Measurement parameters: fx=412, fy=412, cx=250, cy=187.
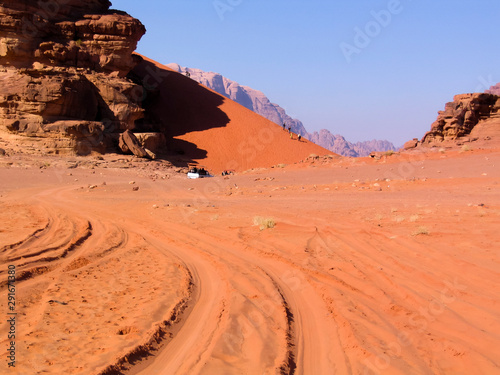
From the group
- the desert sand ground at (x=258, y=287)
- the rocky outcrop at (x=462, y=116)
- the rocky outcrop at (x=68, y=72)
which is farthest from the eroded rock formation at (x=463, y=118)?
the rocky outcrop at (x=68, y=72)

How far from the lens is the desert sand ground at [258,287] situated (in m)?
4.04

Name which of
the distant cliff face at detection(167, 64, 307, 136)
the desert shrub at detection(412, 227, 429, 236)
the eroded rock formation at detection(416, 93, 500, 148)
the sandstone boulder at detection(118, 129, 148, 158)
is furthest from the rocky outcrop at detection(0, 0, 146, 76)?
the distant cliff face at detection(167, 64, 307, 136)

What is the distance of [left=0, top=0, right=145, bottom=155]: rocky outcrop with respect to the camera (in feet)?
88.8

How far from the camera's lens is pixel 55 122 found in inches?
1083

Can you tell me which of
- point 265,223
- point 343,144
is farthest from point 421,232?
point 343,144

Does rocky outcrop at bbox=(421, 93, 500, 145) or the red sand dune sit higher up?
rocky outcrop at bbox=(421, 93, 500, 145)

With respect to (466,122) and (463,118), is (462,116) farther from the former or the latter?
(466,122)

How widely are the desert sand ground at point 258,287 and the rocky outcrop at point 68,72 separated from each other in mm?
15060

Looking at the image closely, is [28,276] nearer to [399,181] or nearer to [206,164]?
[399,181]

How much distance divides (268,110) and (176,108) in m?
138

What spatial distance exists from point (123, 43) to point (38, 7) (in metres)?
6.98

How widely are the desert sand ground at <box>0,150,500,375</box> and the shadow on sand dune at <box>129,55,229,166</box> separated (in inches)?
955

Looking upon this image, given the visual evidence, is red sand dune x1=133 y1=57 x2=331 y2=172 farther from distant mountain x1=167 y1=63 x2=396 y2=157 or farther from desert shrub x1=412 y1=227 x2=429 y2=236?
distant mountain x1=167 y1=63 x2=396 y2=157

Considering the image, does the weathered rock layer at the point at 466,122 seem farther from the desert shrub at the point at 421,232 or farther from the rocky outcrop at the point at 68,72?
the desert shrub at the point at 421,232
